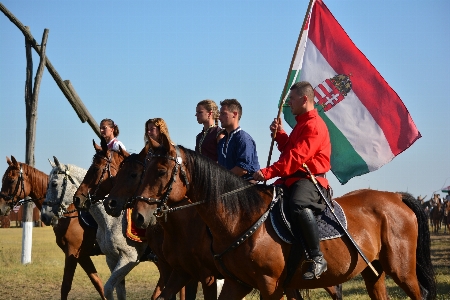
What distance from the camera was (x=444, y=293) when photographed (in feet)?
37.7

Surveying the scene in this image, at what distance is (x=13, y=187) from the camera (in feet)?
38.0

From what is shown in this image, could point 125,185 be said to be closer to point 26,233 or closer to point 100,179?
point 100,179

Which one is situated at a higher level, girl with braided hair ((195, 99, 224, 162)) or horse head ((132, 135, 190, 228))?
girl with braided hair ((195, 99, 224, 162))

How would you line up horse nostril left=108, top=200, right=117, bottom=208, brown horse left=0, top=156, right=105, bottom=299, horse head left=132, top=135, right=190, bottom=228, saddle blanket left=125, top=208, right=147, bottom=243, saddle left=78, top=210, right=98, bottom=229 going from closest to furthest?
horse head left=132, top=135, right=190, bottom=228
horse nostril left=108, top=200, right=117, bottom=208
saddle blanket left=125, top=208, right=147, bottom=243
brown horse left=0, top=156, right=105, bottom=299
saddle left=78, top=210, right=98, bottom=229

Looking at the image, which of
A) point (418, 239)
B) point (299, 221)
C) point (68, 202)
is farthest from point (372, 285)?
point (68, 202)

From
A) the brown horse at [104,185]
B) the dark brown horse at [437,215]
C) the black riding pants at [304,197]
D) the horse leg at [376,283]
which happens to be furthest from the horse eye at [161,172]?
the dark brown horse at [437,215]

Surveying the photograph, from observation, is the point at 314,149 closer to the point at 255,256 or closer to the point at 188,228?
the point at 255,256

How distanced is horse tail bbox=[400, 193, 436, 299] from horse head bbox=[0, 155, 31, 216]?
6.81 meters

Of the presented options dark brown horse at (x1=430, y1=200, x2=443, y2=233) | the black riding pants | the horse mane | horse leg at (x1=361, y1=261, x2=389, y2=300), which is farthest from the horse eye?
dark brown horse at (x1=430, y1=200, x2=443, y2=233)

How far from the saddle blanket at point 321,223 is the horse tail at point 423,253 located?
4.71 feet

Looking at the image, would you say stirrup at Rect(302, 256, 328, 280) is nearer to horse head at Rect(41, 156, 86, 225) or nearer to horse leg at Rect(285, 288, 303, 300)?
horse leg at Rect(285, 288, 303, 300)

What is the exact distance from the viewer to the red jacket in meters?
6.50

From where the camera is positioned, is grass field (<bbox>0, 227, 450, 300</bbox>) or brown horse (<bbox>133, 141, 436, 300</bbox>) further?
grass field (<bbox>0, 227, 450, 300</bbox>)

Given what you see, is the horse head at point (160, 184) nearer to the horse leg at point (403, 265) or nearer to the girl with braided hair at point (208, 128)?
the girl with braided hair at point (208, 128)
